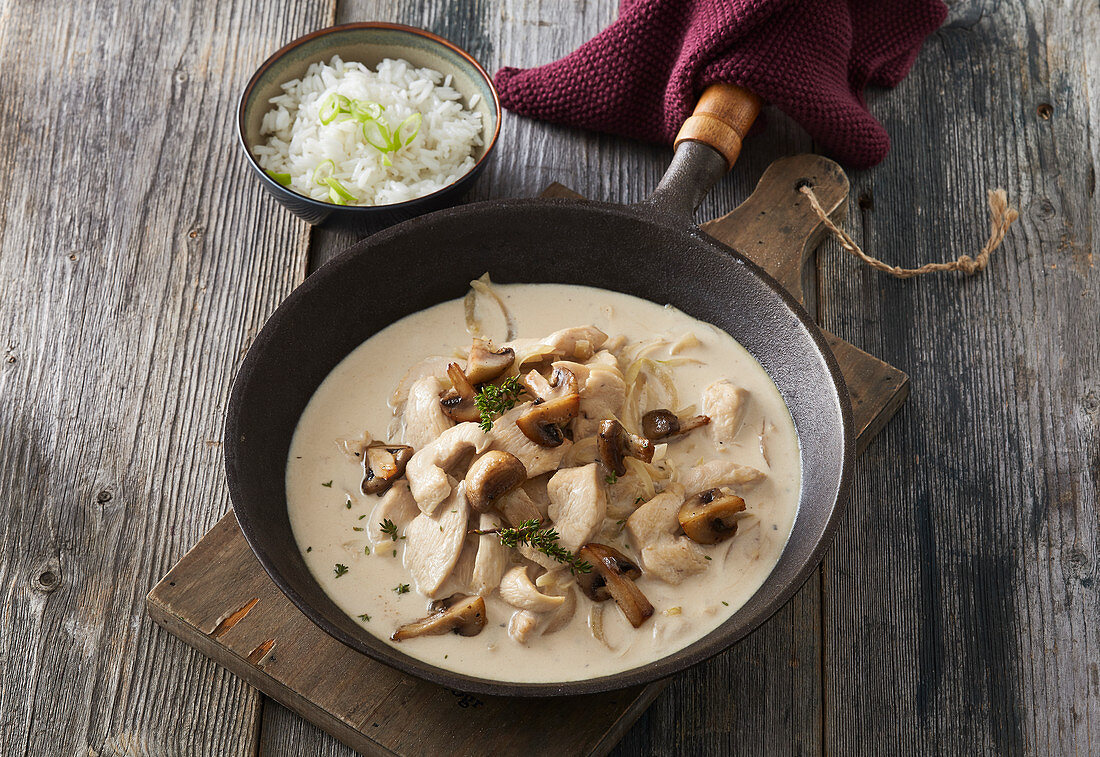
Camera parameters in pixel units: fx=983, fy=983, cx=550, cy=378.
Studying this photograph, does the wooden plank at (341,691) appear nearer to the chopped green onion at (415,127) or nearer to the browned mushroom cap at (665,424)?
the browned mushroom cap at (665,424)

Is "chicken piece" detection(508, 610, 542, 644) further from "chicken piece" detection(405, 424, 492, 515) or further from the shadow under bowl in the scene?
the shadow under bowl

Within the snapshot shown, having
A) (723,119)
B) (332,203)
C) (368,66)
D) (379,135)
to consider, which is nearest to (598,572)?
(332,203)

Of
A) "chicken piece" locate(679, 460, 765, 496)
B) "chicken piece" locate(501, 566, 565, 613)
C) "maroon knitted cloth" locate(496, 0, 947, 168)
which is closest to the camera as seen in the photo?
"chicken piece" locate(501, 566, 565, 613)

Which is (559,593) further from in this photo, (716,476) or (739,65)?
(739,65)

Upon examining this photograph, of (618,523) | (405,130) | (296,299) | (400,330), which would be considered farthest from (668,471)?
(405,130)

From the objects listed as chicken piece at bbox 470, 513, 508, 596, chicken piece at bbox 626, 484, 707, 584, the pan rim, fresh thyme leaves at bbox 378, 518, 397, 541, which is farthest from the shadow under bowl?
chicken piece at bbox 626, 484, 707, 584

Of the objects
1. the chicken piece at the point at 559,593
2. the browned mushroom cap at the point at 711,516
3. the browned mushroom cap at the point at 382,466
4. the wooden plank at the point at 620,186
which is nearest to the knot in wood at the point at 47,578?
the wooden plank at the point at 620,186

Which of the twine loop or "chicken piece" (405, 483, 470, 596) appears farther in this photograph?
the twine loop

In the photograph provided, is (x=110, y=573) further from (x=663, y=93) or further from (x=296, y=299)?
(x=663, y=93)
